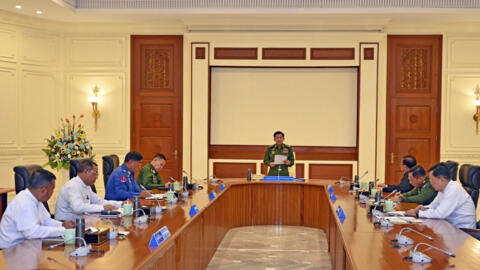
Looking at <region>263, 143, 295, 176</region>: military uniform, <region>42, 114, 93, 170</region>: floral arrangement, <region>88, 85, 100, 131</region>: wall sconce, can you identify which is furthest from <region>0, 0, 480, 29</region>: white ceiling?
<region>263, 143, 295, 176</region>: military uniform

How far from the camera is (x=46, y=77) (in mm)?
9016

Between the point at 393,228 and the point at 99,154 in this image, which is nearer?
the point at 393,228

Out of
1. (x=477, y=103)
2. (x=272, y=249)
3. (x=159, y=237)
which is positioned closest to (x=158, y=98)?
(x=272, y=249)

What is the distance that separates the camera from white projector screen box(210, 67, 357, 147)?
9.28 meters

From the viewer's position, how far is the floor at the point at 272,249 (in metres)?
5.25

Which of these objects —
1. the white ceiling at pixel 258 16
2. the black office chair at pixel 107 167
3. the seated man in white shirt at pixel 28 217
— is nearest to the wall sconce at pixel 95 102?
the white ceiling at pixel 258 16

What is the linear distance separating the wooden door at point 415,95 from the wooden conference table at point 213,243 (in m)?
2.85

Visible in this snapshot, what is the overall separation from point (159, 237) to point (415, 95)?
697 centimetres

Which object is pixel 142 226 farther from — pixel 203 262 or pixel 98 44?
pixel 98 44

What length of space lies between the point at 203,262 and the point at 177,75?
16.5 ft

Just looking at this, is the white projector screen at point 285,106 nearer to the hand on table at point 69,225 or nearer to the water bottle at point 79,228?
the hand on table at point 69,225

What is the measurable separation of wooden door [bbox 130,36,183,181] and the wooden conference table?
8.98ft

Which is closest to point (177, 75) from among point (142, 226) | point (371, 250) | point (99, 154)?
point (99, 154)

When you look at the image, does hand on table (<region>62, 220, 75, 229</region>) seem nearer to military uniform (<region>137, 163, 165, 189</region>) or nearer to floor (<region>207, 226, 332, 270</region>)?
floor (<region>207, 226, 332, 270</region>)
